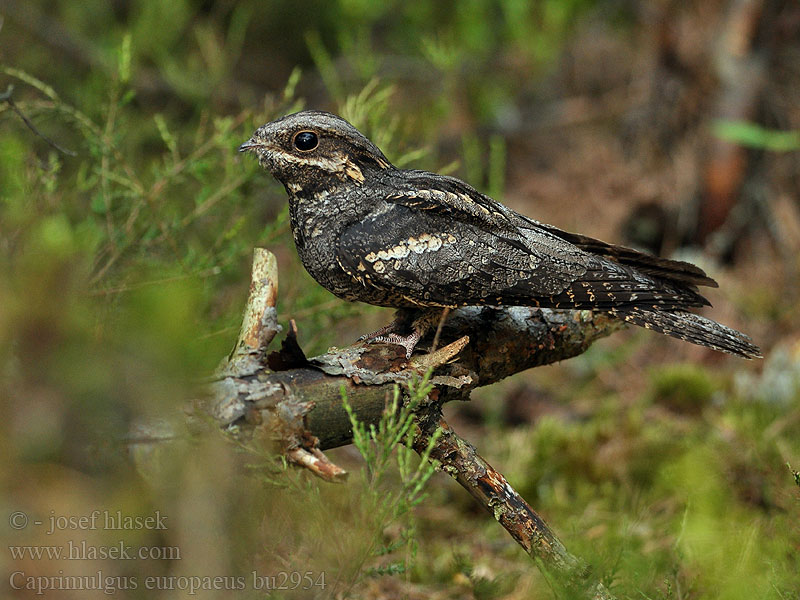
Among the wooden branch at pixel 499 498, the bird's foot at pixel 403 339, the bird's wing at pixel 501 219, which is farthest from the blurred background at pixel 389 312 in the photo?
the bird's wing at pixel 501 219

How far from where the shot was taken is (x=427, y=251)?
231 cm

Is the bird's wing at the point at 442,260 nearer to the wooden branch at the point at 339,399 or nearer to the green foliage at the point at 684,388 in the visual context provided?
the wooden branch at the point at 339,399

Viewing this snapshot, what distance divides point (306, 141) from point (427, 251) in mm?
536

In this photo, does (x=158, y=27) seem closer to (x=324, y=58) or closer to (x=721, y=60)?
(x=324, y=58)

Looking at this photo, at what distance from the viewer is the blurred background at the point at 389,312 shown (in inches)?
40.6

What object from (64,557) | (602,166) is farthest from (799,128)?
(64,557)

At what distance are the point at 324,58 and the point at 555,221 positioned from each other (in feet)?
9.71

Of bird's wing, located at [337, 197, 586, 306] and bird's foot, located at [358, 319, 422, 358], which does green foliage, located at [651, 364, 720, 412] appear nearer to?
bird's wing, located at [337, 197, 586, 306]

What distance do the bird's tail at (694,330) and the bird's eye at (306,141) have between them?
1.13 metres

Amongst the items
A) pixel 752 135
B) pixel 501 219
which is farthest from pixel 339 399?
pixel 752 135

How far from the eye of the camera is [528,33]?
21.0 feet

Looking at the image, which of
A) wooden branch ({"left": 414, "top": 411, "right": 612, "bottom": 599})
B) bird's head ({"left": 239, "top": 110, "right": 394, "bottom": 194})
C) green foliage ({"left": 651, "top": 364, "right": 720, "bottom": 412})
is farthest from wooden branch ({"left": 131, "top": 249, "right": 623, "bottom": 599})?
green foliage ({"left": 651, "top": 364, "right": 720, "bottom": 412})

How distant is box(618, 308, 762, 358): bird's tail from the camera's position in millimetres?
2318

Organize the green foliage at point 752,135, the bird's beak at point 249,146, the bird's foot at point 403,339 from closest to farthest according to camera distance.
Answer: the bird's foot at point 403,339, the bird's beak at point 249,146, the green foliage at point 752,135
